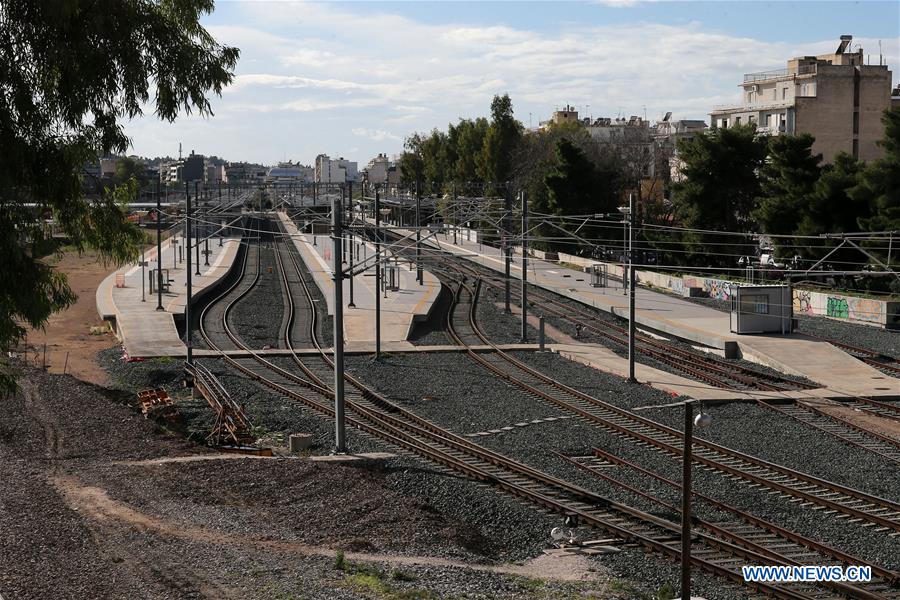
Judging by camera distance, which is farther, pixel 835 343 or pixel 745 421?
pixel 835 343

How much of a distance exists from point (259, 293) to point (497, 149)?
40661 millimetres

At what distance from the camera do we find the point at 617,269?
54000 mm

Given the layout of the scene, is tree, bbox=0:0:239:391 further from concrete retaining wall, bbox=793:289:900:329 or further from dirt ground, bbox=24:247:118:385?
concrete retaining wall, bbox=793:289:900:329

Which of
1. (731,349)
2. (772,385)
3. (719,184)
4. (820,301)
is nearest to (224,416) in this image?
(772,385)

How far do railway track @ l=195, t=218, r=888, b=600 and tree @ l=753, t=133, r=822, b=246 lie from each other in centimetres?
2513

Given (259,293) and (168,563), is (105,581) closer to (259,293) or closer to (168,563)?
(168,563)

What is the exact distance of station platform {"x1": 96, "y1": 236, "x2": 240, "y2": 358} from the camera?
31.6 meters

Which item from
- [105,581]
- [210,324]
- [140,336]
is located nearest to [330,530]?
[105,581]

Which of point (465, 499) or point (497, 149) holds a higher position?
point (497, 149)

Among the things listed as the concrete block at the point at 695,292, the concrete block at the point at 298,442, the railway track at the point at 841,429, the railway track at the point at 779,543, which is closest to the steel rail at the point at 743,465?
the railway track at the point at 779,543

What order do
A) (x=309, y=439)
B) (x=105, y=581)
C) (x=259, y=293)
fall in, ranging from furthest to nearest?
1. (x=259, y=293)
2. (x=309, y=439)
3. (x=105, y=581)

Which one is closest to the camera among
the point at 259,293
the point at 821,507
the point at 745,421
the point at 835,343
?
the point at 821,507

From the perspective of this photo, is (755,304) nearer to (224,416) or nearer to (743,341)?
(743,341)

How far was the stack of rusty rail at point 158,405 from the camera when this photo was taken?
859 inches
